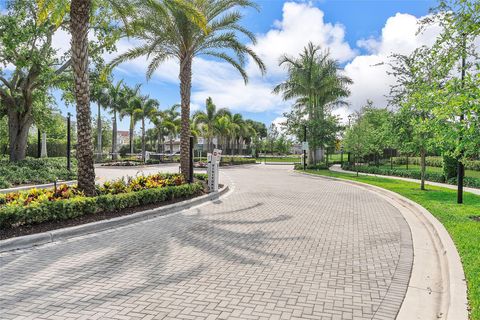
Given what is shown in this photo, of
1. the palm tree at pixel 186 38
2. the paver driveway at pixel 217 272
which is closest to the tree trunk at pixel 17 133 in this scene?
the palm tree at pixel 186 38

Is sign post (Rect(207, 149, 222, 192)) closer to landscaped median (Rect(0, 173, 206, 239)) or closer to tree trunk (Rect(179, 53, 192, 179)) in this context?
tree trunk (Rect(179, 53, 192, 179))

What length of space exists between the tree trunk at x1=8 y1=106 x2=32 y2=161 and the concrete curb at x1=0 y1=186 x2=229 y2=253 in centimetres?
1466

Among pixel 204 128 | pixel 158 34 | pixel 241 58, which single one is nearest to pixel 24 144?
pixel 158 34

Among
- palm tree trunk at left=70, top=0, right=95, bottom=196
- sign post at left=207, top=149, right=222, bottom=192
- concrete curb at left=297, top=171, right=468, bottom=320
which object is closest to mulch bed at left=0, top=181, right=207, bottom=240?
palm tree trunk at left=70, top=0, right=95, bottom=196

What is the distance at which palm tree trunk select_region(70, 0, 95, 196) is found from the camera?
9.92 meters

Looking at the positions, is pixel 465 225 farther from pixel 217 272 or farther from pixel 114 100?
pixel 114 100

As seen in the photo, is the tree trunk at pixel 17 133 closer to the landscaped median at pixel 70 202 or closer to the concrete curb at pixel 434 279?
the landscaped median at pixel 70 202

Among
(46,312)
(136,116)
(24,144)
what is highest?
(136,116)

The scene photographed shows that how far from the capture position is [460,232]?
7652mm

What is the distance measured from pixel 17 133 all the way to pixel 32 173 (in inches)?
226

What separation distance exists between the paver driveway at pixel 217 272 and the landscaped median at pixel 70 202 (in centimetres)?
113

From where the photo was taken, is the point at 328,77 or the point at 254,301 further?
the point at 328,77

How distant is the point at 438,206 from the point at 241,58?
34.2ft

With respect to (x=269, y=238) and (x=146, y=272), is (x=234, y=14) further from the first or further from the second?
(x=146, y=272)
